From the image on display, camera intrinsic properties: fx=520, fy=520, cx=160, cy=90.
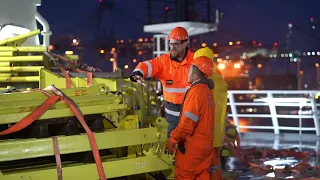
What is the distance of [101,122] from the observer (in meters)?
5.55

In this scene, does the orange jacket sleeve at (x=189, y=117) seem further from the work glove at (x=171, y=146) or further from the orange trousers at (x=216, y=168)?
the orange trousers at (x=216, y=168)

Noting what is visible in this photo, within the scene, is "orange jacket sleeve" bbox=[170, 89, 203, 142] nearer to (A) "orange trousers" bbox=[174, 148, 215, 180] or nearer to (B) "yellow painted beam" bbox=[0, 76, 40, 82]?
(A) "orange trousers" bbox=[174, 148, 215, 180]

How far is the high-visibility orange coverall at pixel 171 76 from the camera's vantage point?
6.34 m

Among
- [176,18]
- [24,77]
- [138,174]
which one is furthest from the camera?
[176,18]

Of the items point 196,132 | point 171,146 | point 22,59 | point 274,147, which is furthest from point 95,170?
point 274,147

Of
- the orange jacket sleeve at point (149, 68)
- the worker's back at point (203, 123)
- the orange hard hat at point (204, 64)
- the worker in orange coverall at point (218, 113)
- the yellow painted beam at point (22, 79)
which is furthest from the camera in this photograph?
the yellow painted beam at point (22, 79)

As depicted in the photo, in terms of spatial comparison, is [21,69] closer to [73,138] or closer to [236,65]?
[73,138]

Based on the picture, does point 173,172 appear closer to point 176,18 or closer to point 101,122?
point 101,122

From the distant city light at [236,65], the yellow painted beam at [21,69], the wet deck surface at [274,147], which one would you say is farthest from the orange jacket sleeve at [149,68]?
the distant city light at [236,65]

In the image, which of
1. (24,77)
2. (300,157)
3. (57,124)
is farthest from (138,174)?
(300,157)

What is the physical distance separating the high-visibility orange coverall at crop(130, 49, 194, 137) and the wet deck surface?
2.23 m

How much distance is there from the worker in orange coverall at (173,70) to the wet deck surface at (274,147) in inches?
88.1

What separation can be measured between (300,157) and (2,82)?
5780 millimetres

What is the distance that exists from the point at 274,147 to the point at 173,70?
5.70 metres
